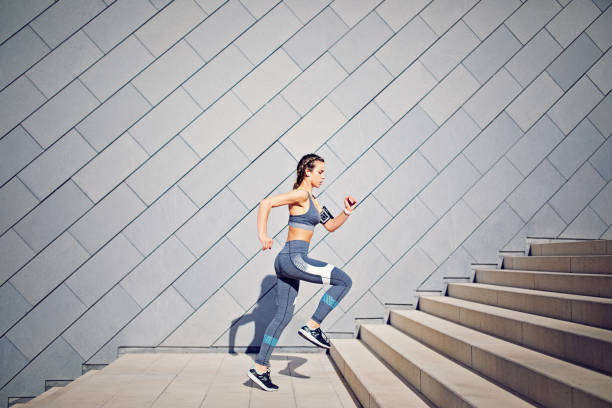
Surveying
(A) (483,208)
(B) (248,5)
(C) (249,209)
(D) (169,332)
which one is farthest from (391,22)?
(D) (169,332)

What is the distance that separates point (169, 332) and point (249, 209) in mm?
1562

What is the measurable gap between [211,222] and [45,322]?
1.99m

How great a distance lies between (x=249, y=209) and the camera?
216 inches

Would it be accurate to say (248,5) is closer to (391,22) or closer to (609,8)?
(391,22)

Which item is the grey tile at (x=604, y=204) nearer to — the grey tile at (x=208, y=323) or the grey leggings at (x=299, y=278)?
the grey leggings at (x=299, y=278)

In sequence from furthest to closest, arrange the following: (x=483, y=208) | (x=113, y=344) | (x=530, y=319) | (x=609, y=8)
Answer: (x=609, y=8), (x=483, y=208), (x=113, y=344), (x=530, y=319)

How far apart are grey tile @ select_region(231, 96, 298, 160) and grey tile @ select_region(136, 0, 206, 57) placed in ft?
4.21

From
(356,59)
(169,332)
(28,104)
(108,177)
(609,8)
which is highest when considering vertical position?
(28,104)

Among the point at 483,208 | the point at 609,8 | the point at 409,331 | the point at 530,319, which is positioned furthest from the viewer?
the point at 609,8

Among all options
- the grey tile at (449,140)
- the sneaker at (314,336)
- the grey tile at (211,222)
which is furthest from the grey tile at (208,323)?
the grey tile at (449,140)

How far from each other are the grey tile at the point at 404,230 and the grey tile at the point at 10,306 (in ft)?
12.5

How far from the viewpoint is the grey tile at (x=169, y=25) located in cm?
565

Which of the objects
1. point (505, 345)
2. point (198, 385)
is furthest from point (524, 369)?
point (198, 385)

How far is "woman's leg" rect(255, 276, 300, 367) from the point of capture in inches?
140
